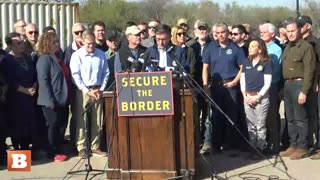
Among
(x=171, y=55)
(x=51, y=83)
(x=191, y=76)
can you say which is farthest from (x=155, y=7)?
(x=171, y=55)

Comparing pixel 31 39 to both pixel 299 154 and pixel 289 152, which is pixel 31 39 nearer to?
pixel 289 152

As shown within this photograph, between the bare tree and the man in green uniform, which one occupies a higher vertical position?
the bare tree

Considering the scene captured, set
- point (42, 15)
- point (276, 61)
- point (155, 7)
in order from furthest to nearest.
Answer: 1. point (155, 7)
2. point (42, 15)
3. point (276, 61)

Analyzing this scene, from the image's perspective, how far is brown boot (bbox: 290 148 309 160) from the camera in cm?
828

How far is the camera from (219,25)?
348 inches

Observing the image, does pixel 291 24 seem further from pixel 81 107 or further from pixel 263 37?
pixel 81 107

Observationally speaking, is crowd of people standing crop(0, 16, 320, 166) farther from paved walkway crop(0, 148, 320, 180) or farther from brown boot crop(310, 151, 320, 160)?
paved walkway crop(0, 148, 320, 180)

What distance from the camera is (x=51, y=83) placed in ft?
27.4

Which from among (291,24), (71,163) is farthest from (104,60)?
(291,24)

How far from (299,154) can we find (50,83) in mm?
3587

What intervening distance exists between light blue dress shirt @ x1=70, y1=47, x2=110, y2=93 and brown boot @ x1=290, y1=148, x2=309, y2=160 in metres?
2.83

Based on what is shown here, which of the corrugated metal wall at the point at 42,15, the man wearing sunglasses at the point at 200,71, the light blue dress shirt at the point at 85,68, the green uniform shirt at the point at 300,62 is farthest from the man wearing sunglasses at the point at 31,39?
the corrugated metal wall at the point at 42,15

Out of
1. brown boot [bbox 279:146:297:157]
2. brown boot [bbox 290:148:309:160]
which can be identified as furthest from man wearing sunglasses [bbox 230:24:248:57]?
brown boot [bbox 290:148:309:160]

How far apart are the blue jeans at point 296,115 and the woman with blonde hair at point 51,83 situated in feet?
10.2
